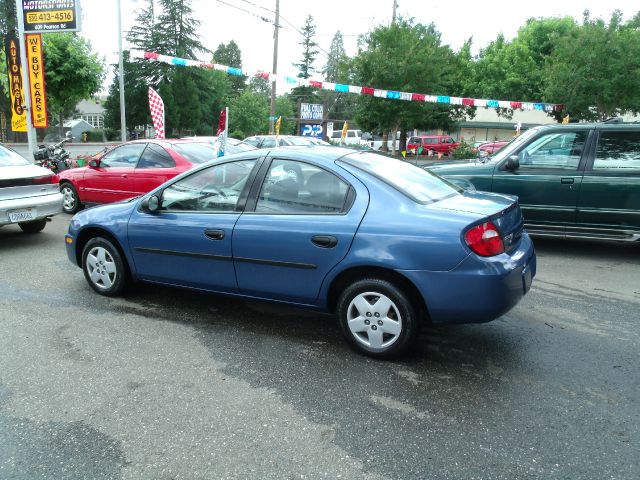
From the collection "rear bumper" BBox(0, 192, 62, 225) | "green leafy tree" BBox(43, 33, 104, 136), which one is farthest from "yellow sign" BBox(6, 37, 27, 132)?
"rear bumper" BBox(0, 192, 62, 225)

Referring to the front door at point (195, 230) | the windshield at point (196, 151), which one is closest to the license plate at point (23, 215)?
the windshield at point (196, 151)

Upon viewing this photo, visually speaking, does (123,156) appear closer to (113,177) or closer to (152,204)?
(113,177)

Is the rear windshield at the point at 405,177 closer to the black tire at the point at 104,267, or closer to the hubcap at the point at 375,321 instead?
the hubcap at the point at 375,321

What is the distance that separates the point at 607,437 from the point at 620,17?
3080cm

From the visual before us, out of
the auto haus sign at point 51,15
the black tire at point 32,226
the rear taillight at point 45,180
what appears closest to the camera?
the rear taillight at point 45,180

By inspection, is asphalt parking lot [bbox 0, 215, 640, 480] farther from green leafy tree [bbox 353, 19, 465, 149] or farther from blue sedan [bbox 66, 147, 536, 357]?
green leafy tree [bbox 353, 19, 465, 149]

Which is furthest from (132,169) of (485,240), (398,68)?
(398,68)

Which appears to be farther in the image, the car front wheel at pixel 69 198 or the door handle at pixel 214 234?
the car front wheel at pixel 69 198

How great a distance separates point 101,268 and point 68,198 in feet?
18.0

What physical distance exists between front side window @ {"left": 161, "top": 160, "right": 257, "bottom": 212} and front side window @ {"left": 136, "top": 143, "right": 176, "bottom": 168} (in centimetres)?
397

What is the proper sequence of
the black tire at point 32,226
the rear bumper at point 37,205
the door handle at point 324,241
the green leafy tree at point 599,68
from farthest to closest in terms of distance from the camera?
the green leafy tree at point 599,68
the black tire at point 32,226
the rear bumper at point 37,205
the door handle at point 324,241

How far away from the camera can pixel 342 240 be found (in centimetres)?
380

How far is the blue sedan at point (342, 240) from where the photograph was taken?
11.8ft

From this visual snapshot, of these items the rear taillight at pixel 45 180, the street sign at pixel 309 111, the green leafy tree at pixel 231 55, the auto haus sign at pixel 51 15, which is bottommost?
the rear taillight at pixel 45 180
